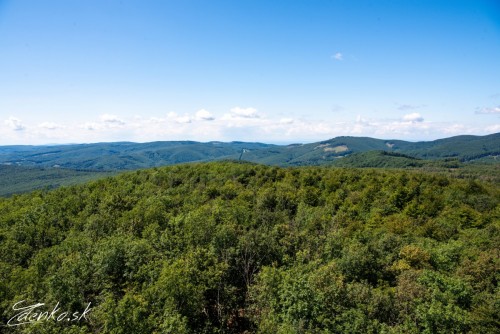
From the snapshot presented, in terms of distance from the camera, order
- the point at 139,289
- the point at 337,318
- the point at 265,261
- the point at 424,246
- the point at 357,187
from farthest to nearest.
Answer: the point at 357,187, the point at 424,246, the point at 265,261, the point at 139,289, the point at 337,318

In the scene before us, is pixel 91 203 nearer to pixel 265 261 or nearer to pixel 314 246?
pixel 265 261

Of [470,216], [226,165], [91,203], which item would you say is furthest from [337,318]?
[226,165]

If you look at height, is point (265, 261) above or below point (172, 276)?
below

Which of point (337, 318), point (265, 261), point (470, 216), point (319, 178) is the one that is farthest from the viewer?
point (319, 178)

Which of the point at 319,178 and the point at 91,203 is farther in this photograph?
the point at 319,178

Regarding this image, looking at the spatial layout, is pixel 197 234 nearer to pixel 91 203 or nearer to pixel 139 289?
pixel 139 289

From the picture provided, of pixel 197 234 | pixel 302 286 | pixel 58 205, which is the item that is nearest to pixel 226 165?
pixel 58 205
